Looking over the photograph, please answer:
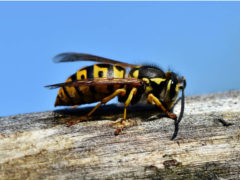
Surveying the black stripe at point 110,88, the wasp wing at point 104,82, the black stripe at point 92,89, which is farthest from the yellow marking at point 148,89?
the black stripe at point 92,89

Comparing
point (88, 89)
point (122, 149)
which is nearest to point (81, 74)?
point (88, 89)

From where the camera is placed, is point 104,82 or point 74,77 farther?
point 74,77

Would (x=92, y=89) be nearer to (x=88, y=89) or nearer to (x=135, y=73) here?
(x=88, y=89)

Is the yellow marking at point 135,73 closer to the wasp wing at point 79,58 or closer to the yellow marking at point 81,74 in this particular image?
the wasp wing at point 79,58

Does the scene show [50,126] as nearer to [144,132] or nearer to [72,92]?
[144,132]

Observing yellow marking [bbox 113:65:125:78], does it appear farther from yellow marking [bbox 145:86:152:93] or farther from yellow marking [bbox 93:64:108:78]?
A: yellow marking [bbox 145:86:152:93]
